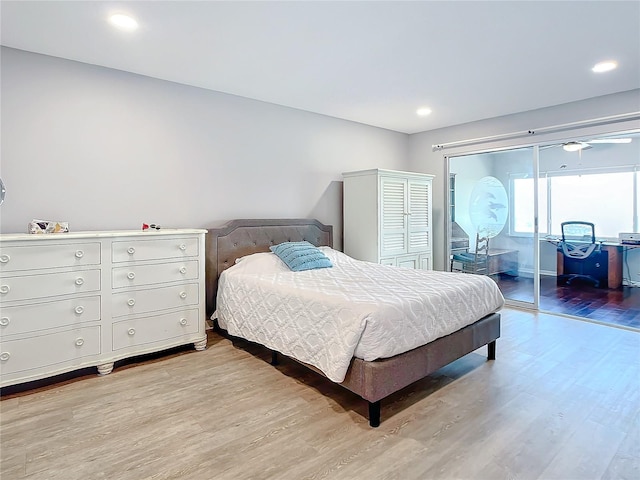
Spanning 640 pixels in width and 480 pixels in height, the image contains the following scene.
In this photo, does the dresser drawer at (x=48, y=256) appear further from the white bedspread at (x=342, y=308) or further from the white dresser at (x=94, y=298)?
the white bedspread at (x=342, y=308)

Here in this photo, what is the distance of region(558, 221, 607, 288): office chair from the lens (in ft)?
19.2

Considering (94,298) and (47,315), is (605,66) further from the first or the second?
(47,315)

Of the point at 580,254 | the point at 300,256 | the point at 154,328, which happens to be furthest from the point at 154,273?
the point at 580,254

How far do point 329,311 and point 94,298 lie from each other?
5.75 ft

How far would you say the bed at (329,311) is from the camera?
6.84 ft

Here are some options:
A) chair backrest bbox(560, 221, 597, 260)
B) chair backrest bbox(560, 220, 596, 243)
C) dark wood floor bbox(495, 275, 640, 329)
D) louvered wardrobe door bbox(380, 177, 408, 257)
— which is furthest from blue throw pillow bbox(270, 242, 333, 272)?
chair backrest bbox(560, 220, 596, 243)

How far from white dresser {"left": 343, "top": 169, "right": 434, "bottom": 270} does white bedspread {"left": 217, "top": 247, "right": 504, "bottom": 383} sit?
1025 millimetres

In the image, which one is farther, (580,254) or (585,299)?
(580,254)

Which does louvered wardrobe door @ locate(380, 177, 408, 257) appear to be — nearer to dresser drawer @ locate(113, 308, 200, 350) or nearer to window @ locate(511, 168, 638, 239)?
Result: dresser drawer @ locate(113, 308, 200, 350)

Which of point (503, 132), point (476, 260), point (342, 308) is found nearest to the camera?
point (342, 308)

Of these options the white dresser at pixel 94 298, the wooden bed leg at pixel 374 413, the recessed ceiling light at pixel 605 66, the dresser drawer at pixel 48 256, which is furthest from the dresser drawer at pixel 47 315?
the recessed ceiling light at pixel 605 66

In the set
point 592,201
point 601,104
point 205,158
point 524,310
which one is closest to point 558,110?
point 601,104

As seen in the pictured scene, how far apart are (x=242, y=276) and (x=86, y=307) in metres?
1.17

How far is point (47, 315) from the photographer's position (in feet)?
8.25
